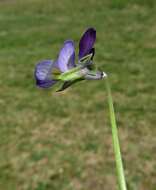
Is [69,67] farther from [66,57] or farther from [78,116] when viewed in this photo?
[78,116]

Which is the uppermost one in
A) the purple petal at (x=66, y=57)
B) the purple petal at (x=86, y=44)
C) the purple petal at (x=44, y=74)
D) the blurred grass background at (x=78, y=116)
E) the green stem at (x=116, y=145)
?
the purple petal at (x=86, y=44)

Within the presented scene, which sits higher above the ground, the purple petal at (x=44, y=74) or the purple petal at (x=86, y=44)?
the purple petal at (x=86, y=44)

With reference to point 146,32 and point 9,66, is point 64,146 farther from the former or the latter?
point 146,32

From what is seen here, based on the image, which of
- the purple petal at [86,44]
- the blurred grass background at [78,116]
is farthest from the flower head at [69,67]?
the blurred grass background at [78,116]

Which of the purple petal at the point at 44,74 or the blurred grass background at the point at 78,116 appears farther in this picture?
the blurred grass background at the point at 78,116

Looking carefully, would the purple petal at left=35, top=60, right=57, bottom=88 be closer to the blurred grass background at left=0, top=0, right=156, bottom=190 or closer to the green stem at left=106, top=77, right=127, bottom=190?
the green stem at left=106, top=77, right=127, bottom=190

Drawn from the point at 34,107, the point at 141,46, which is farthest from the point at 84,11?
the point at 34,107

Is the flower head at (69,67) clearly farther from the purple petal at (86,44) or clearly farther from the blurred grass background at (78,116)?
the blurred grass background at (78,116)
